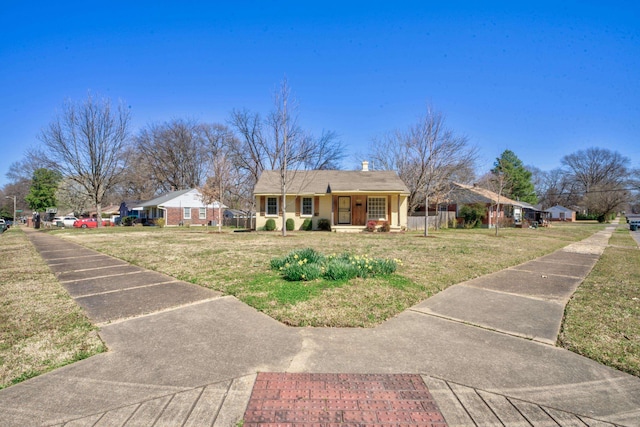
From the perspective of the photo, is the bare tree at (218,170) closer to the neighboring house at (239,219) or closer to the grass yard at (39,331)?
the neighboring house at (239,219)

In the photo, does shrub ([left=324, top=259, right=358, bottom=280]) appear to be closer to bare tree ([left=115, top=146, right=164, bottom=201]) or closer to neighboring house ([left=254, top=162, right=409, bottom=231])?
neighboring house ([left=254, top=162, right=409, bottom=231])

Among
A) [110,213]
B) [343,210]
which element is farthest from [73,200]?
[343,210]

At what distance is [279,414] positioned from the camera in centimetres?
232

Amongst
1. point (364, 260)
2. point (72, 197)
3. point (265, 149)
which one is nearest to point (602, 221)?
point (265, 149)

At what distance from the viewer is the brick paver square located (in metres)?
2.28

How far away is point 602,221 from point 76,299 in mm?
68027

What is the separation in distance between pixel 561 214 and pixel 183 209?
6634cm

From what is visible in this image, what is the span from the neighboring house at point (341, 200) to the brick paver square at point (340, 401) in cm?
1821

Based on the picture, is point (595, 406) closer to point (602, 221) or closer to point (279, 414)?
point (279, 414)

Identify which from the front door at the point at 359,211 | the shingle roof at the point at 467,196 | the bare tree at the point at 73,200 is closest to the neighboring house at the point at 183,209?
the front door at the point at 359,211


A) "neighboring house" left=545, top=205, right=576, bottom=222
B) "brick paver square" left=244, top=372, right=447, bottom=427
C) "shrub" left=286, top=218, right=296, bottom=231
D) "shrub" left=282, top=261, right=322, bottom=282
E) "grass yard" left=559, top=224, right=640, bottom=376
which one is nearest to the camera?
"brick paver square" left=244, top=372, right=447, bottom=427

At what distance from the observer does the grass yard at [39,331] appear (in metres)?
3.05

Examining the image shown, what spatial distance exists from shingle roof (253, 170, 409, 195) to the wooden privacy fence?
3.51m

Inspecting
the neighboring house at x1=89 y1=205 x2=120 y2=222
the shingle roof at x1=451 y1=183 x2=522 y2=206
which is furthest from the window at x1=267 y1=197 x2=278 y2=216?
the neighboring house at x1=89 y1=205 x2=120 y2=222
